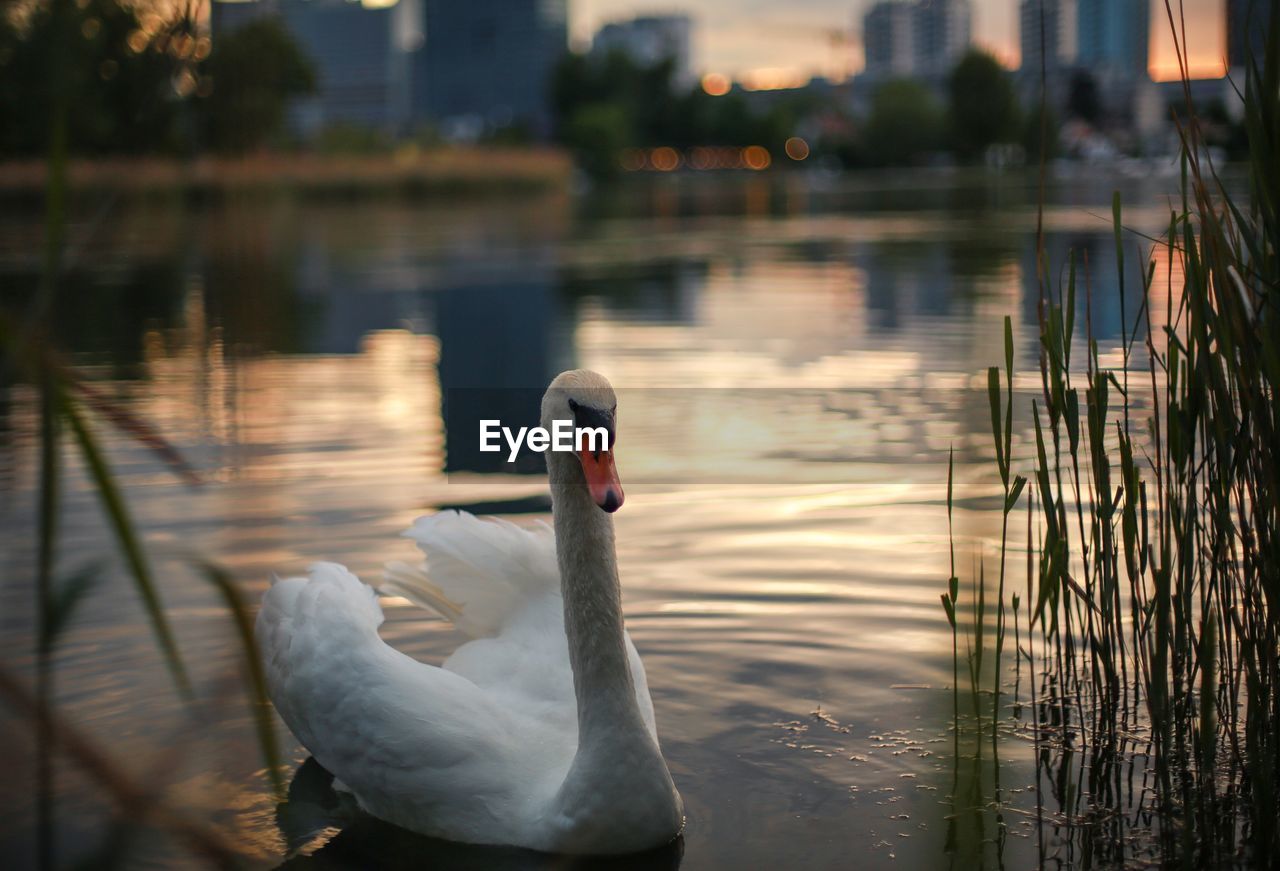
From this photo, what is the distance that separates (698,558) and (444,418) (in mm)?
3844

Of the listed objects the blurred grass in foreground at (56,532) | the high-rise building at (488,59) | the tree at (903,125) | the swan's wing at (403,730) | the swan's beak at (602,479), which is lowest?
the swan's wing at (403,730)

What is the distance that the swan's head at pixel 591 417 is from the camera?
11.0 feet

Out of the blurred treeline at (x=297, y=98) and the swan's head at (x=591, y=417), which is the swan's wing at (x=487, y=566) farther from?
the blurred treeline at (x=297, y=98)

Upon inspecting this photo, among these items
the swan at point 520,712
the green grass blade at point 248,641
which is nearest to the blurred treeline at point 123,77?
the green grass blade at point 248,641

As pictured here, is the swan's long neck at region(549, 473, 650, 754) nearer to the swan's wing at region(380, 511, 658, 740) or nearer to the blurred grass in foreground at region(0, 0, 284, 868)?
the swan's wing at region(380, 511, 658, 740)

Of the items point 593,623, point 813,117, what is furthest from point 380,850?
point 813,117

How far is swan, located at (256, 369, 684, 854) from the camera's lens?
11.8ft

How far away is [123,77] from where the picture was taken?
1.52m

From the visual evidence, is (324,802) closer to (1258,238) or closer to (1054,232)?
(1258,238)

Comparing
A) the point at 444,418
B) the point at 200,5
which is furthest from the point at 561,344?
the point at 200,5

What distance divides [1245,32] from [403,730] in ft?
8.27

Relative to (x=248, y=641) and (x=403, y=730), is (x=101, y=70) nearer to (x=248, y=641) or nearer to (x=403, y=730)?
(x=248, y=641)

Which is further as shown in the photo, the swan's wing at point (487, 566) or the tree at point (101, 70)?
the swan's wing at point (487, 566)

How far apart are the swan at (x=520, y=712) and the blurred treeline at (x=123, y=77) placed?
1721mm
